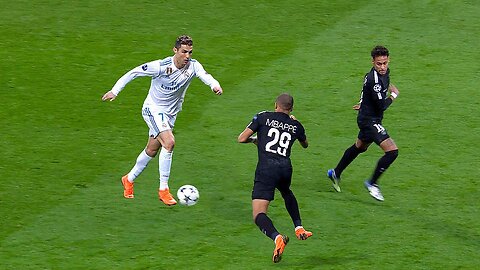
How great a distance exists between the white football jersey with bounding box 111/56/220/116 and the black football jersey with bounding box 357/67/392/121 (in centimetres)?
230

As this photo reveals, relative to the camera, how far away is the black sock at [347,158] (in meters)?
15.2

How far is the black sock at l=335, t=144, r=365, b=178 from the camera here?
15.2 m

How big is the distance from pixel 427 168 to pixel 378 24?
23.1 ft

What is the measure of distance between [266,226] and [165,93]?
9.98 ft

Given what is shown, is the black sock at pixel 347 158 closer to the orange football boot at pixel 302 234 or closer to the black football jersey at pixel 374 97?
the black football jersey at pixel 374 97

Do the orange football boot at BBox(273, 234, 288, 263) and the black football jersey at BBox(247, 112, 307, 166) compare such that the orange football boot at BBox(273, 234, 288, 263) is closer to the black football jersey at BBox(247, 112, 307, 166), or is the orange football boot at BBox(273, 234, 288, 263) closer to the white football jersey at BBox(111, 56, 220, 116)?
the black football jersey at BBox(247, 112, 307, 166)

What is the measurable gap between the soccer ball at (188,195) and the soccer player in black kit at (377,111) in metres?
2.67

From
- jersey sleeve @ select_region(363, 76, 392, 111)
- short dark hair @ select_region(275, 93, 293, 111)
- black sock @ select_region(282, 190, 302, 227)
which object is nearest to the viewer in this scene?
short dark hair @ select_region(275, 93, 293, 111)

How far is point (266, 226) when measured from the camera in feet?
40.8

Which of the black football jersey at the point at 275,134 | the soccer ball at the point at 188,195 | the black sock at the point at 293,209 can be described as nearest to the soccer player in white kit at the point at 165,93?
the soccer ball at the point at 188,195

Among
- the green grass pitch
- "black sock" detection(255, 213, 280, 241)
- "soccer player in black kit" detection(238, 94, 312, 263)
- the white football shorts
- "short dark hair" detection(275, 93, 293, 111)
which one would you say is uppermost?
"short dark hair" detection(275, 93, 293, 111)

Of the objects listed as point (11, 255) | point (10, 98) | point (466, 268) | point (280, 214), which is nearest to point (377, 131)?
point (280, 214)

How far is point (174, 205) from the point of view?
14.7 metres

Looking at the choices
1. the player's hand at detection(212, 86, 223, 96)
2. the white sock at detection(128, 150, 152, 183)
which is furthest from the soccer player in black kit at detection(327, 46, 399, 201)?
the white sock at detection(128, 150, 152, 183)
